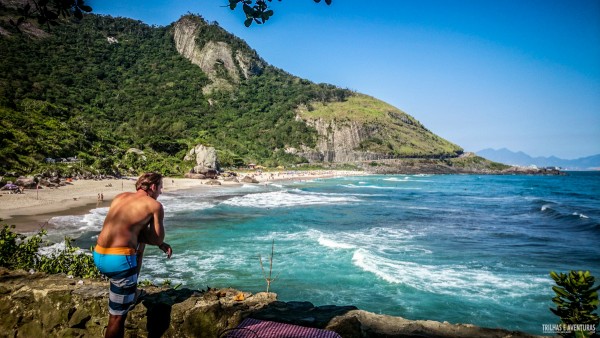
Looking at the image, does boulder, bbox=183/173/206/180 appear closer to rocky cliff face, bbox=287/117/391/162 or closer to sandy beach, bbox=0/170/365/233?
sandy beach, bbox=0/170/365/233

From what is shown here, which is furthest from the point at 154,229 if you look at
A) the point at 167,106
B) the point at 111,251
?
the point at 167,106

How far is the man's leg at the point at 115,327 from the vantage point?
2.78 m

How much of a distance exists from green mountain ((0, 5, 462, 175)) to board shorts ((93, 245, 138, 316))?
3617 centimetres

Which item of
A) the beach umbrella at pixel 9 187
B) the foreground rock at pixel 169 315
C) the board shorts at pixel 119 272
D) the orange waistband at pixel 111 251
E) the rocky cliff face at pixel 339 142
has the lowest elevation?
the beach umbrella at pixel 9 187

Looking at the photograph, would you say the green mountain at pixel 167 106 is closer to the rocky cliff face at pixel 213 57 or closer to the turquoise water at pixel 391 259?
the rocky cliff face at pixel 213 57

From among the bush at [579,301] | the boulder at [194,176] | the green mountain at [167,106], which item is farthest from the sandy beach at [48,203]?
the boulder at [194,176]

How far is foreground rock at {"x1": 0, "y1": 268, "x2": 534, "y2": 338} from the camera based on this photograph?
2924 mm

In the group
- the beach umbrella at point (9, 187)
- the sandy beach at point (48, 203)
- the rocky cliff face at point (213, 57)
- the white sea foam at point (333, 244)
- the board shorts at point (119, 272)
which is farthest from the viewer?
the rocky cliff face at point (213, 57)

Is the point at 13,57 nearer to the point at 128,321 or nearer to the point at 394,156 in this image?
the point at 128,321

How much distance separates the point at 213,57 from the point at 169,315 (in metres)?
159

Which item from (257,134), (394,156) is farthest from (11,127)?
(394,156)

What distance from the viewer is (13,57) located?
84.0 m

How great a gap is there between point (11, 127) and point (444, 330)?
51110mm

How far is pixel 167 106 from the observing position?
11100 centimetres
